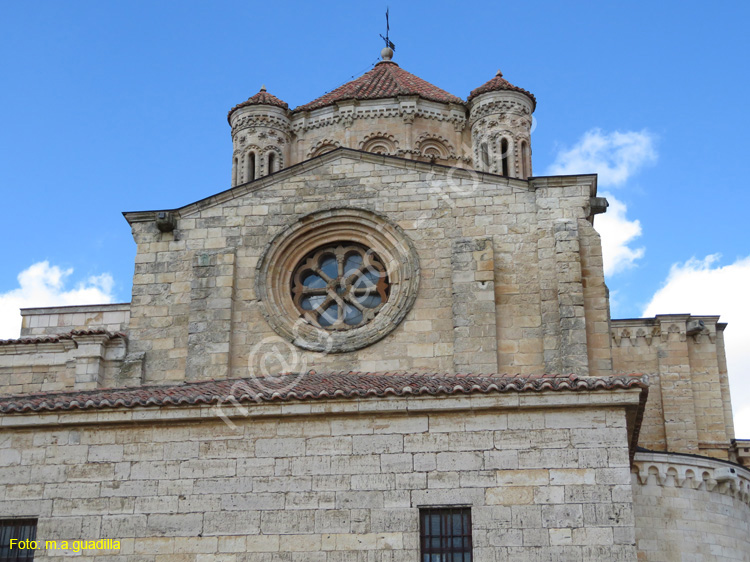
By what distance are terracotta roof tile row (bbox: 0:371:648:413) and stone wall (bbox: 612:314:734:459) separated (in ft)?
32.0

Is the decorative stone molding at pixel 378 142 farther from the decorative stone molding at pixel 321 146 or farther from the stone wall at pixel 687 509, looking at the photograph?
the stone wall at pixel 687 509

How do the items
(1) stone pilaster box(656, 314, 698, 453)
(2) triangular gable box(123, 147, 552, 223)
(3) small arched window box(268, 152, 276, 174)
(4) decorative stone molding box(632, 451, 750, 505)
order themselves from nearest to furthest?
(4) decorative stone molding box(632, 451, 750, 505)
(2) triangular gable box(123, 147, 552, 223)
(1) stone pilaster box(656, 314, 698, 453)
(3) small arched window box(268, 152, 276, 174)

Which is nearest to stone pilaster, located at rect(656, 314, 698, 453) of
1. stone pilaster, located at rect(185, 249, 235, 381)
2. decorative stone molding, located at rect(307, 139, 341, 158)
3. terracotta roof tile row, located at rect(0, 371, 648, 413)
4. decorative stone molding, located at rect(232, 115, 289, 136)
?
terracotta roof tile row, located at rect(0, 371, 648, 413)

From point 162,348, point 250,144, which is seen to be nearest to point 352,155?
point 162,348

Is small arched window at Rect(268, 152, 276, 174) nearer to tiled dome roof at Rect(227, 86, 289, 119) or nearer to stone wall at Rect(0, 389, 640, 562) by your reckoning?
tiled dome roof at Rect(227, 86, 289, 119)

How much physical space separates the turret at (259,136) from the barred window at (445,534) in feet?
57.3

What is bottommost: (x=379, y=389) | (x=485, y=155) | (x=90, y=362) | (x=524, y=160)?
(x=379, y=389)

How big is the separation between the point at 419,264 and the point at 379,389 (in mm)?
5333

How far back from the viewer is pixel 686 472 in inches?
671

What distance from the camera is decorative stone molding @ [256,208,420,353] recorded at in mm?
18328

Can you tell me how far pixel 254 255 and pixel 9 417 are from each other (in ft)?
19.7

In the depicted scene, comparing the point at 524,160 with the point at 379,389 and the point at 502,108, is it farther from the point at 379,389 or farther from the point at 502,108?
the point at 379,389

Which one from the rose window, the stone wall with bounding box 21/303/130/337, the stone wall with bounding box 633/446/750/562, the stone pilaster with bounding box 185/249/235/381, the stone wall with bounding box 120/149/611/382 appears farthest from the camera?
the stone wall with bounding box 21/303/130/337

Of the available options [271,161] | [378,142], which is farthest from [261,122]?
[378,142]
